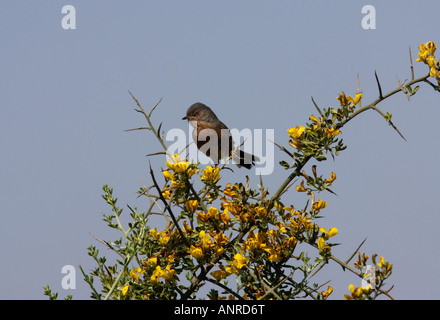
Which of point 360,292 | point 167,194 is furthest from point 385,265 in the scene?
point 167,194

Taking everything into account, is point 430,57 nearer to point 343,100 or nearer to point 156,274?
point 343,100

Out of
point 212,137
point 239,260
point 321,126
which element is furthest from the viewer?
point 212,137

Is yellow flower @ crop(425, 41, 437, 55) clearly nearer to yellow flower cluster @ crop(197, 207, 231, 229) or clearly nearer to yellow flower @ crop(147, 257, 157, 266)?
yellow flower cluster @ crop(197, 207, 231, 229)

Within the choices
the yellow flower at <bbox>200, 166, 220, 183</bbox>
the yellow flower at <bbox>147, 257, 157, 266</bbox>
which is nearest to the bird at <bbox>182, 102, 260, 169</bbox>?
the yellow flower at <bbox>200, 166, 220, 183</bbox>

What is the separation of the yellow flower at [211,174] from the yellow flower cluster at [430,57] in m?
1.58

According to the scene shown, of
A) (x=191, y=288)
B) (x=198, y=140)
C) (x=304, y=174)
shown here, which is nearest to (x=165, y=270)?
(x=191, y=288)

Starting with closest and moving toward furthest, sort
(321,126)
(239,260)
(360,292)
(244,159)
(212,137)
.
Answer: (360,292) → (239,260) → (321,126) → (244,159) → (212,137)

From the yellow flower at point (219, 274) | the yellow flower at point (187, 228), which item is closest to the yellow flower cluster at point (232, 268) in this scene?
the yellow flower at point (219, 274)

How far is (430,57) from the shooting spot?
13.6 ft

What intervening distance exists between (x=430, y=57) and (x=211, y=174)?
1715mm

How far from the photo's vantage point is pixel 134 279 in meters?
4.08

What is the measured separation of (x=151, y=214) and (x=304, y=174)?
1.08m

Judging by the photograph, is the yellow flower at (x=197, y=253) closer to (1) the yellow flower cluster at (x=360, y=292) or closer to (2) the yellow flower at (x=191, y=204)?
(2) the yellow flower at (x=191, y=204)
